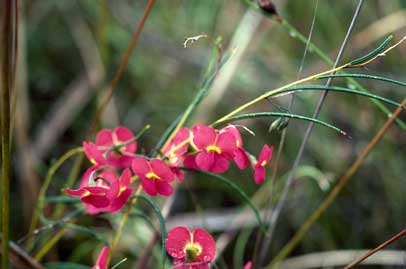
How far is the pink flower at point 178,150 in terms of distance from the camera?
1.97 feet

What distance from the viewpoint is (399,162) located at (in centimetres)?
127

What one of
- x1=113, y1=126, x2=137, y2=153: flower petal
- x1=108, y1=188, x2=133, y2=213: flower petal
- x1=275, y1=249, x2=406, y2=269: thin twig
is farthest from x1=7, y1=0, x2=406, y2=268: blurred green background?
x1=108, y1=188, x2=133, y2=213: flower petal

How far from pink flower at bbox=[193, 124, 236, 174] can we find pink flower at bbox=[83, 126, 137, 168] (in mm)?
100

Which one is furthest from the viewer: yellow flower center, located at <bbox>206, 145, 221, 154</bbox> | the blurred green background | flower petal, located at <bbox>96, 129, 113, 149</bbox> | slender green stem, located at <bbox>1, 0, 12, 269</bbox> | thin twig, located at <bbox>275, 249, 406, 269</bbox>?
the blurred green background

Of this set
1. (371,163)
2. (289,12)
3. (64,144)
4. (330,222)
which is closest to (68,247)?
(64,144)

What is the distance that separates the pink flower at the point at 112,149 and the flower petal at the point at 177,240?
0.39 feet

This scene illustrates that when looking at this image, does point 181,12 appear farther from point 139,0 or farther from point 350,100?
point 350,100

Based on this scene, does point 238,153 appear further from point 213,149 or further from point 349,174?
point 349,174

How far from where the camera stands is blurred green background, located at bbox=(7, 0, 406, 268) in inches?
48.0

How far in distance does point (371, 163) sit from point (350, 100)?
0.66 ft

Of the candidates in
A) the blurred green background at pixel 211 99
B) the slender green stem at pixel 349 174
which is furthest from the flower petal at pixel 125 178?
the blurred green background at pixel 211 99

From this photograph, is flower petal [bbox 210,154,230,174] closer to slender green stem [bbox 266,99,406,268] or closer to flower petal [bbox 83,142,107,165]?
flower petal [bbox 83,142,107,165]

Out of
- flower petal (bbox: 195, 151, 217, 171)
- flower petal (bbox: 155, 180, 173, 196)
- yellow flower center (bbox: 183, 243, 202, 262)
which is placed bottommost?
yellow flower center (bbox: 183, 243, 202, 262)

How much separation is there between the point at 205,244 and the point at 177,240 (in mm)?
26
